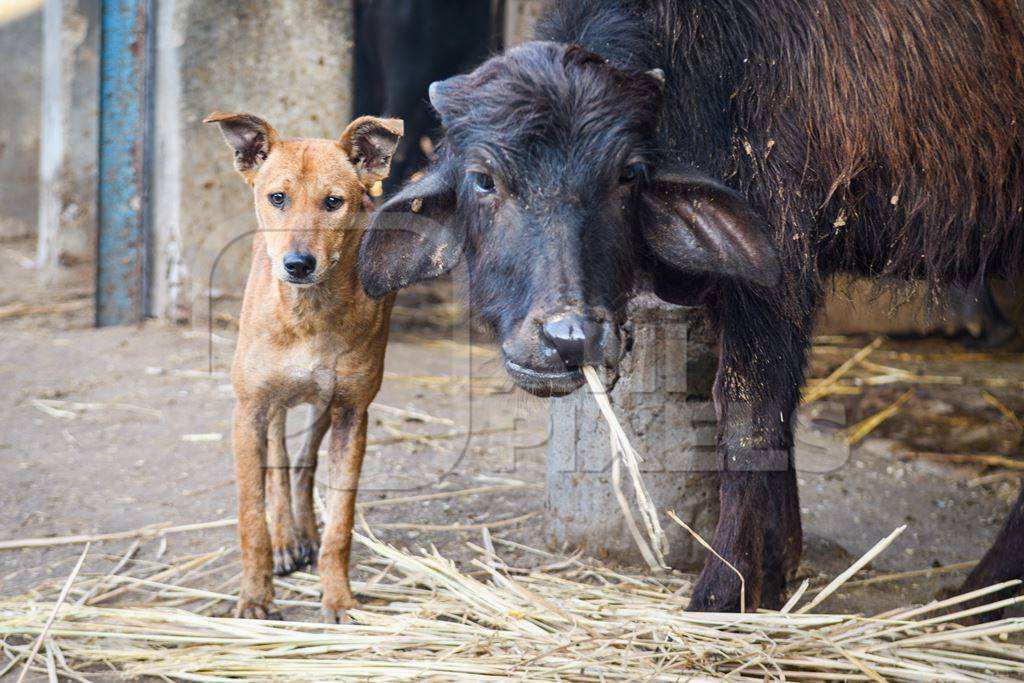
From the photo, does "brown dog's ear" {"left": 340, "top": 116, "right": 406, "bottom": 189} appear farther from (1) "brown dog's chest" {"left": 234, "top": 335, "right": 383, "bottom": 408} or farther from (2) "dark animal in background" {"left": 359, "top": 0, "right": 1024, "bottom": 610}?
(1) "brown dog's chest" {"left": 234, "top": 335, "right": 383, "bottom": 408}

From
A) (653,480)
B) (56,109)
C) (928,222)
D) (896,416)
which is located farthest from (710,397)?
(56,109)

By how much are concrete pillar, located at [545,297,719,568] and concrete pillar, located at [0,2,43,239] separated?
25.8 feet

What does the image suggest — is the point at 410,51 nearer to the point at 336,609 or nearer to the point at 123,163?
the point at 123,163

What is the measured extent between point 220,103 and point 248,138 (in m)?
3.17

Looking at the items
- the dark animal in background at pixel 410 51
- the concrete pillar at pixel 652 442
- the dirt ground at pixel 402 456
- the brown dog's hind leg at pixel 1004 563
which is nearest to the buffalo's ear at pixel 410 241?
the dirt ground at pixel 402 456

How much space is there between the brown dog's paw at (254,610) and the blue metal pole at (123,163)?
388cm

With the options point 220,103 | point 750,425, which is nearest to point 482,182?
point 750,425

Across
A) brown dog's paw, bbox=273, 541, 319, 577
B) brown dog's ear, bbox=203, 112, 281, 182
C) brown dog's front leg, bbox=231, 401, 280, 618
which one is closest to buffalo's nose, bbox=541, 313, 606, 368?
brown dog's front leg, bbox=231, 401, 280, 618

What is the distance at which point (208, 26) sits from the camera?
6.73m

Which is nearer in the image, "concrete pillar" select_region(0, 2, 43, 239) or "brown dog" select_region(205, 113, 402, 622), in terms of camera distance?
"brown dog" select_region(205, 113, 402, 622)

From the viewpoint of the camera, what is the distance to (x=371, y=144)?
3.80 metres

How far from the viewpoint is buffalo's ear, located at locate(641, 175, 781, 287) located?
3270 millimetres

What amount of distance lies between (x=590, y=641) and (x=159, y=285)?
4694 mm

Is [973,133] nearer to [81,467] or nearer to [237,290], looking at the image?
[81,467]
